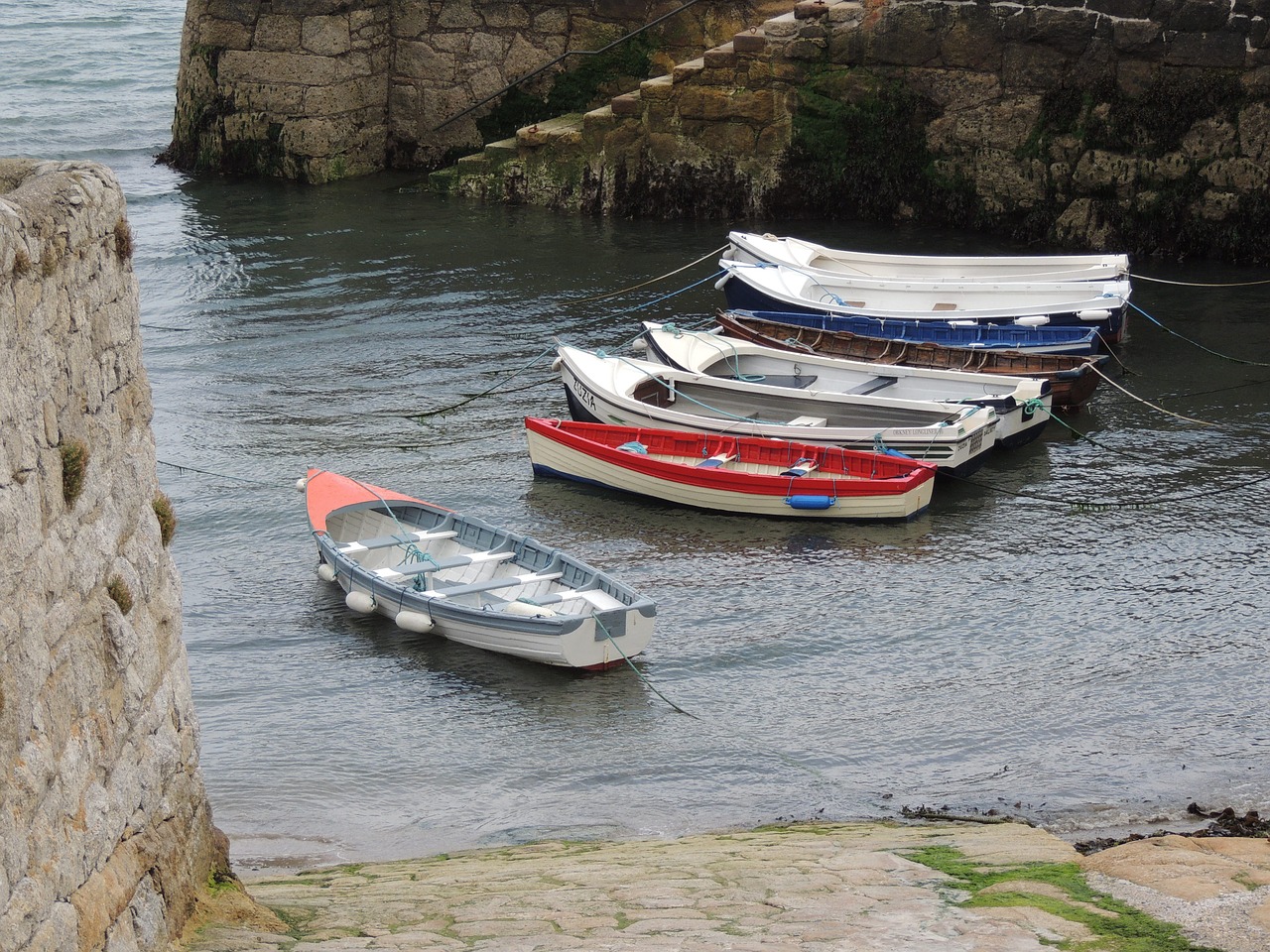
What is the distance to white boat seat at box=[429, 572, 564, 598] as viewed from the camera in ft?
37.8

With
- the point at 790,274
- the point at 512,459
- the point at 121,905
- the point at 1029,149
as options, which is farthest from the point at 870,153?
the point at 121,905

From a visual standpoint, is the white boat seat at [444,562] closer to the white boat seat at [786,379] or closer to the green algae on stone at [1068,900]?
the white boat seat at [786,379]

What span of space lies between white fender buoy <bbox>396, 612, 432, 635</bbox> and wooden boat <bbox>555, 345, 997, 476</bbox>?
433 centimetres

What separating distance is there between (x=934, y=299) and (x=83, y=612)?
14.2 meters

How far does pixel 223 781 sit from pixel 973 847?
15.2 ft

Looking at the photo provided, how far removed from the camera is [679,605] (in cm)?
1205

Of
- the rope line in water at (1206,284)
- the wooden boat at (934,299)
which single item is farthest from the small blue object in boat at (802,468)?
the rope line in water at (1206,284)

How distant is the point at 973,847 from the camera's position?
7609mm

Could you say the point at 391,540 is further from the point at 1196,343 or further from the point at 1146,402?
the point at 1196,343

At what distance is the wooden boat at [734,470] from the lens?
13570 mm

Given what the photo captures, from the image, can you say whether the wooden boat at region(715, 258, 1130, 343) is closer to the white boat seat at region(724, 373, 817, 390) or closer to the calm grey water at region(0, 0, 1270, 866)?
the calm grey water at region(0, 0, 1270, 866)

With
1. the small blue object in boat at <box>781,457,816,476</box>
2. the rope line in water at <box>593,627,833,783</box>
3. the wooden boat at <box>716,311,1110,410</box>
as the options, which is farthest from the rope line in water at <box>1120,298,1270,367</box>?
the rope line in water at <box>593,627,833,783</box>

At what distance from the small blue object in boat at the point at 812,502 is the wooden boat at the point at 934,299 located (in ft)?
14.4

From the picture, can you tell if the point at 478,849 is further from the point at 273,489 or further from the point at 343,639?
the point at 273,489
